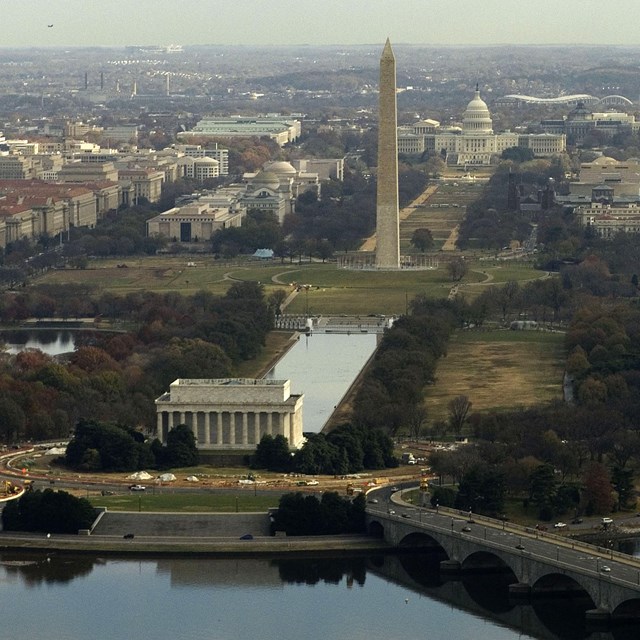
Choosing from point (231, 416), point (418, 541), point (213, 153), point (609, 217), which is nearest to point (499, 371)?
point (231, 416)

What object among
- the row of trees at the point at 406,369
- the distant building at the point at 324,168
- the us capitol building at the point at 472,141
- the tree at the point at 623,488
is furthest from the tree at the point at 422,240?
the us capitol building at the point at 472,141

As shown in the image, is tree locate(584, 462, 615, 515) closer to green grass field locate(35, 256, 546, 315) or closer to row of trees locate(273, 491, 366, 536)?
row of trees locate(273, 491, 366, 536)

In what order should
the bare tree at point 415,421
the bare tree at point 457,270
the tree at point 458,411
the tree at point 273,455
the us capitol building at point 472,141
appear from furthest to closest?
the us capitol building at point 472,141, the bare tree at point 457,270, the tree at point 458,411, the bare tree at point 415,421, the tree at point 273,455

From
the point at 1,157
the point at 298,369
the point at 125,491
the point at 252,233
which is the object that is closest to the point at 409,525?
the point at 125,491

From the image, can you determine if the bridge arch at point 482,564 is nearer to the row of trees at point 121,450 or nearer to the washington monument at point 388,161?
the row of trees at point 121,450

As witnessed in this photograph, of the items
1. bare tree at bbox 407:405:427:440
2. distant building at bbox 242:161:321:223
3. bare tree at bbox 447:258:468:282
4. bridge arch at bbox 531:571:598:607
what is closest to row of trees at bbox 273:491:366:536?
bridge arch at bbox 531:571:598:607

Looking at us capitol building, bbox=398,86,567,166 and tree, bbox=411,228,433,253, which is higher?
tree, bbox=411,228,433,253
